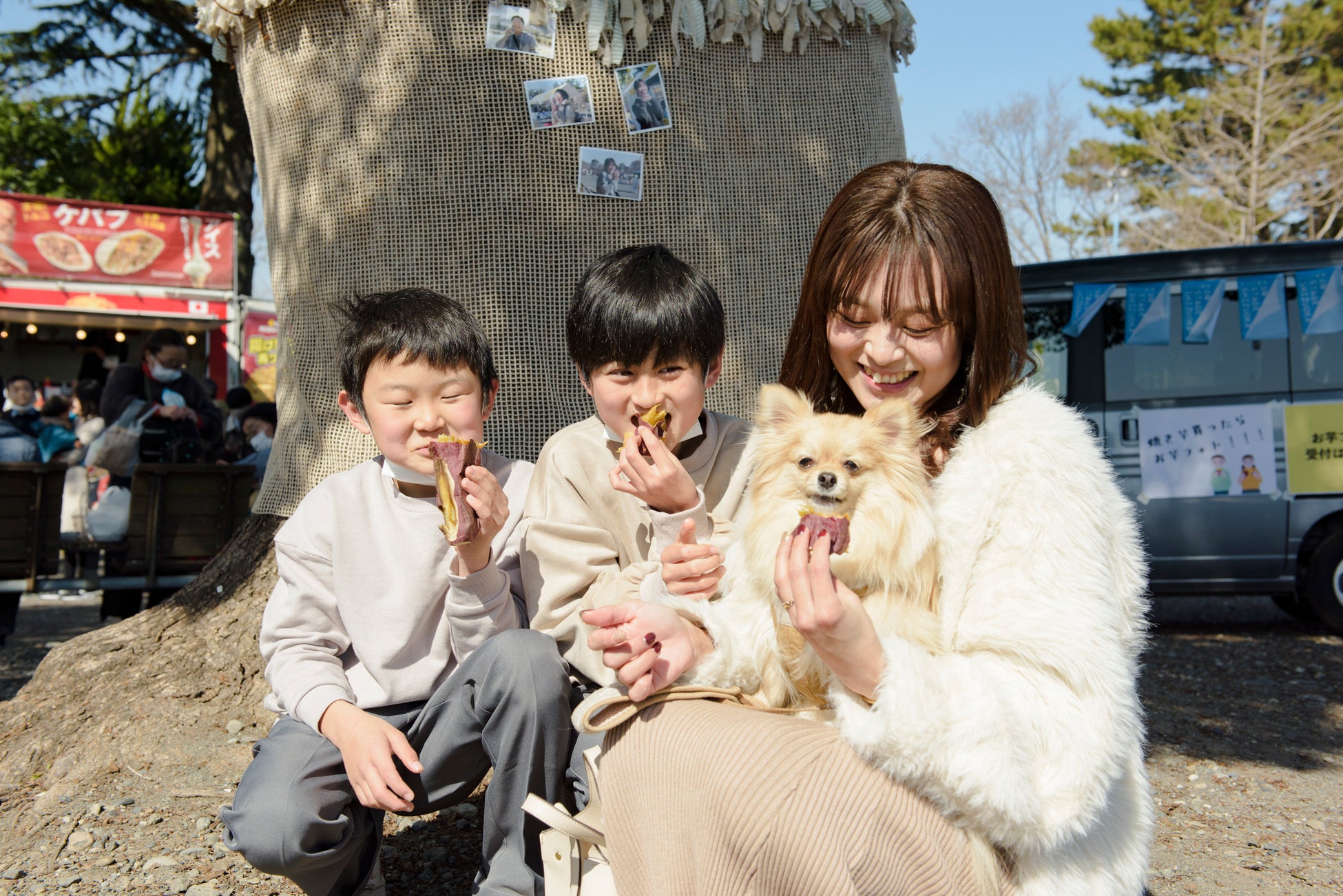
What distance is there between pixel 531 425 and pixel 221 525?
417 centimetres

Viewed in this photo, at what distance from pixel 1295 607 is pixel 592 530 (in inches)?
286

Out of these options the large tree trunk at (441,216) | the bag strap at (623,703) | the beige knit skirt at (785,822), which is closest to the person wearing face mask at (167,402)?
the large tree trunk at (441,216)

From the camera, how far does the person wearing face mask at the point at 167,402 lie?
25.1ft

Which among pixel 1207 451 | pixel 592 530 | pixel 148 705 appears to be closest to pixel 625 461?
pixel 592 530

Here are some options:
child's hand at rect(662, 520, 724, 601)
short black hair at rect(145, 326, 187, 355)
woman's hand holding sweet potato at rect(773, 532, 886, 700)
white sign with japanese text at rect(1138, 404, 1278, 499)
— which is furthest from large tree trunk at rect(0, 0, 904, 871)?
short black hair at rect(145, 326, 187, 355)

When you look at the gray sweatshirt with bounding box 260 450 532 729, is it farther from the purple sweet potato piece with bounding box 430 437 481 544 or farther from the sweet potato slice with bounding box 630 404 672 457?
the sweet potato slice with bounding box 630 404 672 457

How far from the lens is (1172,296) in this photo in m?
6.63

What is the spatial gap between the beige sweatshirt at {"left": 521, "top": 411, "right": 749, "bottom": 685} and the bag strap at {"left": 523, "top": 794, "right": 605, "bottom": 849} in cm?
29

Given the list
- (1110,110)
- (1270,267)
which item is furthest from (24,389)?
(1110,110)

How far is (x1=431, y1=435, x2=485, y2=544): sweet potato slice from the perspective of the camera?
206 centimetres

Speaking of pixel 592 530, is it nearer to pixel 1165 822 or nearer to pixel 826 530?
pixel 826 530

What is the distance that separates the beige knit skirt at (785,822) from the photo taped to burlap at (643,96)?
2493 millimetres

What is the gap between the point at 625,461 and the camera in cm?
211

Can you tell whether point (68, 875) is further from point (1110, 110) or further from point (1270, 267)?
point (1110, 110)
